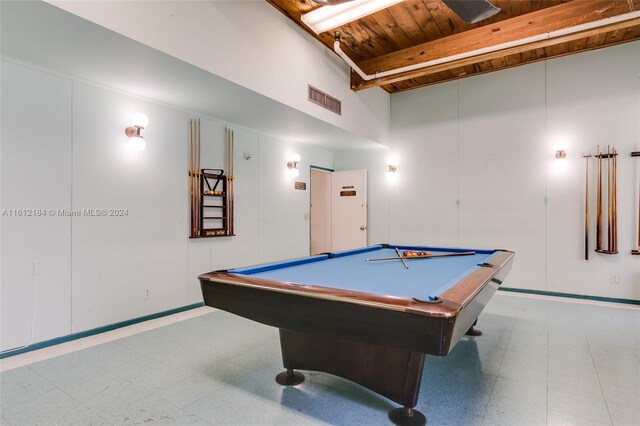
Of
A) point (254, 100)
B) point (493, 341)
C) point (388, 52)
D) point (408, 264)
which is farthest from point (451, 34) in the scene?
point (493, 341)

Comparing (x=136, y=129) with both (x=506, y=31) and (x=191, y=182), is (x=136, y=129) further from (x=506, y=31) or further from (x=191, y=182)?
(x=506, y=31)

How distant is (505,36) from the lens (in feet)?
12.2

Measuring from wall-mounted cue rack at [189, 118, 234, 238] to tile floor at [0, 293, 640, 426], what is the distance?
4.40ft

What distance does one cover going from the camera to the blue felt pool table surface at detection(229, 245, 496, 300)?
1.71 m

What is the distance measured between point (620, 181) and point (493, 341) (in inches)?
116

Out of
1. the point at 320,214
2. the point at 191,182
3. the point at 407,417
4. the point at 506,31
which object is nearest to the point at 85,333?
the point at 191,182

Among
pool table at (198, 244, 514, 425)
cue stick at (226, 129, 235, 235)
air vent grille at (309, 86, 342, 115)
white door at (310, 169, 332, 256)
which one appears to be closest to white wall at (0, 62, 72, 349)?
cue stick at (226, 129, 235, 235)

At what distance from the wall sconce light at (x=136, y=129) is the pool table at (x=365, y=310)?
2090 millimetres

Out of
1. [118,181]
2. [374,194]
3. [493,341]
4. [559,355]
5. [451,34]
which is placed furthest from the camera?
[374,194]

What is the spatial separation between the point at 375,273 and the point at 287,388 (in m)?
0.91

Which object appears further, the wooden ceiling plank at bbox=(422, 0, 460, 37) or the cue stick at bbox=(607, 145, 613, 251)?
the cue stick at bbox=(607, 145, 613, 251)

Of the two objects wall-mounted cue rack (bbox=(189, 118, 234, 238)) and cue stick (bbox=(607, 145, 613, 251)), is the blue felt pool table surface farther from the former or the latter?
cue stick (bbox=(607, 145, 613, 251))

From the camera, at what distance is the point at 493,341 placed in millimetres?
2908

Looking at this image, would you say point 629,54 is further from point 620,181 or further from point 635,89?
point 620,181
